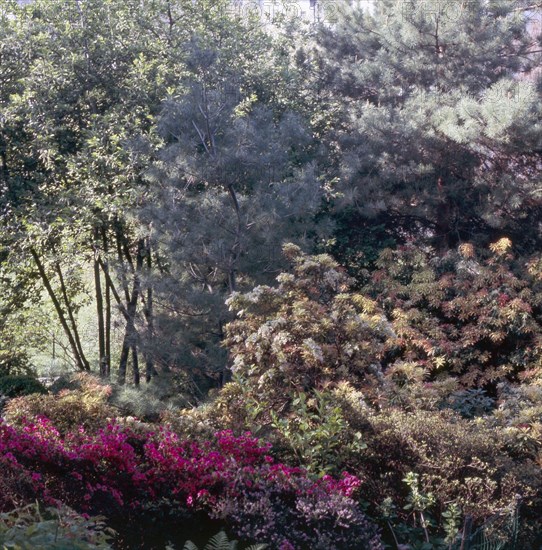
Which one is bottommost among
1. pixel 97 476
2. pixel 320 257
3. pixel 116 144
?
pixel 97 476

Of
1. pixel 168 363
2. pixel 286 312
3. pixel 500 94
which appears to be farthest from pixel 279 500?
pixel 500 94

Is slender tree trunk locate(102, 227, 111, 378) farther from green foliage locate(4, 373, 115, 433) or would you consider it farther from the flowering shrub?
the flowering shrub

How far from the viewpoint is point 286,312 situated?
571 cm

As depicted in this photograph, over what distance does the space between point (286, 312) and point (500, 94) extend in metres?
3.58

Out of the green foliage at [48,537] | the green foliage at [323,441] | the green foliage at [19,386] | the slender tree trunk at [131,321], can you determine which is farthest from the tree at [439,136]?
the green foliage at [48,537]

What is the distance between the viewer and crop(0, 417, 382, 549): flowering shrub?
3541mm

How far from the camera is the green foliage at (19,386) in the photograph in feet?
24.1

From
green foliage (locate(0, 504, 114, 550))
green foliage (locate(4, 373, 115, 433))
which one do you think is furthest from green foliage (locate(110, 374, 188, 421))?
green foliage (locate(0, 504, 114, 550))

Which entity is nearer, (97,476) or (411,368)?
(97,476)

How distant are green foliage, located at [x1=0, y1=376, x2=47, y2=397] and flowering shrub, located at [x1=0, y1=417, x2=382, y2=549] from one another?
10.8ft

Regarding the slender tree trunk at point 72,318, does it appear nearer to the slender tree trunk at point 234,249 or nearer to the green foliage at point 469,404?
the slender tree trunk at point 234,249

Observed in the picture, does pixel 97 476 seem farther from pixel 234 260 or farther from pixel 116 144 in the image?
pixel 116 144

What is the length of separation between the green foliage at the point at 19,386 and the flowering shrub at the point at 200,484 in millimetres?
3296

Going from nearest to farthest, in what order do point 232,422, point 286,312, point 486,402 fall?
1. point 232,422
2. point 286,312
3. point 486,402
